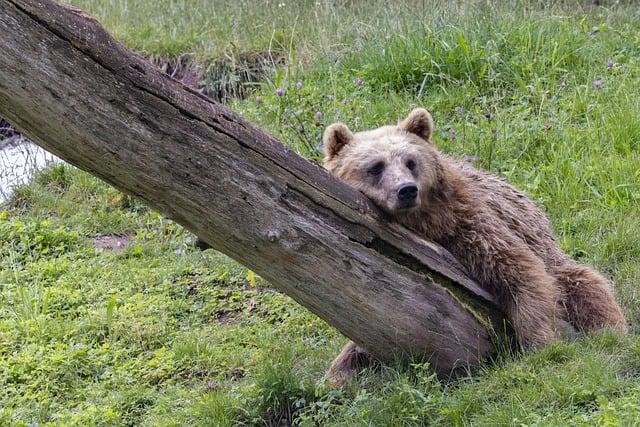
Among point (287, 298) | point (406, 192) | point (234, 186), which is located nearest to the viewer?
point (234, 186)

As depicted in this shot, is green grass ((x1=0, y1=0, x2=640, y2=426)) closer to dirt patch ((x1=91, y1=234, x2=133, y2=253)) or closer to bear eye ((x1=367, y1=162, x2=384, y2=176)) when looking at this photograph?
dirt patch ((x1=91, y1=234, x2=133, y2=253))

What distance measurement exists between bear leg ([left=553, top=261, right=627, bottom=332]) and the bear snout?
1206mm

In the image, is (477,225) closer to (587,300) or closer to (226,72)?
(587,300)

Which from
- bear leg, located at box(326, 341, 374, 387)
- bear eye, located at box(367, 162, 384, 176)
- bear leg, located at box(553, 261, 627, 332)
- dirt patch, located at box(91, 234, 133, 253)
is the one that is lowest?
bear leg, located at box(553, 261, 627, 332)

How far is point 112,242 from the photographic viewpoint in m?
7.71

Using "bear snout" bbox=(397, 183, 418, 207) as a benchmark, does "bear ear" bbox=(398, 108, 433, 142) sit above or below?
above

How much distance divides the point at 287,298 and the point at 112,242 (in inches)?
78.7

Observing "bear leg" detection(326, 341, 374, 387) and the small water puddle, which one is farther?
the small water puddle

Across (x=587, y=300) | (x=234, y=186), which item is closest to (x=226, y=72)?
(x=587, y=300)

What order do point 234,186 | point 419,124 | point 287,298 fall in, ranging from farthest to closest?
point 287,298
point 419,124
point 234,186

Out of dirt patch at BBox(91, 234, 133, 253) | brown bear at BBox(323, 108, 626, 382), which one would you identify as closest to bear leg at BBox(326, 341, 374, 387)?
brown bear at BBox(323, 108, 626, 382)

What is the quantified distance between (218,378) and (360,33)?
4.87m

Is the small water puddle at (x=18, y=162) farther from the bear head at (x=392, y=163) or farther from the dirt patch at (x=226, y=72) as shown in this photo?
the bear head at (x=392, y=163)

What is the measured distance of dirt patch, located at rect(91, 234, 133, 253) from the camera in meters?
7.55
